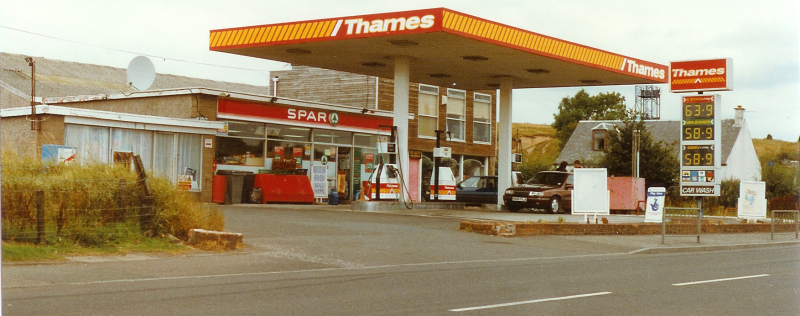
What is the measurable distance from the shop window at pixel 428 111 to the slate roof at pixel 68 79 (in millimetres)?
12702

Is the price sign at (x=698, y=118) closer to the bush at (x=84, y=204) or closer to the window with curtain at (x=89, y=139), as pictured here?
the bush at (x=84, y=204)

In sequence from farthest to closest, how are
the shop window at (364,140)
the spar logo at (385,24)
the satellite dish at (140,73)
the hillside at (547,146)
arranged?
the hillside at (547,146)
the shop window at (364,140)
the satellite dish at (140,73)
the spar logo at (385,24)

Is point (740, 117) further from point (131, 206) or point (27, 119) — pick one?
point (131, 206)

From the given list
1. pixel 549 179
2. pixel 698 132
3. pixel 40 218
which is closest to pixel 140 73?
pixel 549 179

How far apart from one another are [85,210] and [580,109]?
8368 cm

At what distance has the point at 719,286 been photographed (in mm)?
10945

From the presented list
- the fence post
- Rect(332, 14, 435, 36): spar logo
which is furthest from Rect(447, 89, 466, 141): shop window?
the fence post

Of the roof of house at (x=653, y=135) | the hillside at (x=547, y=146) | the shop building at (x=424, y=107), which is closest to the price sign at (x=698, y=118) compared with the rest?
the shop building at (x=424, y=107)

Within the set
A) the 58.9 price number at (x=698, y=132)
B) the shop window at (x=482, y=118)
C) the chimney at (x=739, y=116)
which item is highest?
the chimney at (x=739, y=116)

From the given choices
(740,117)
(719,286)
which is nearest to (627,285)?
(719,286)

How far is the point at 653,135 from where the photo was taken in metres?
65.9

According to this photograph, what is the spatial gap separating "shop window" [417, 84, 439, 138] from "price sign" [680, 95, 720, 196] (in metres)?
16.5

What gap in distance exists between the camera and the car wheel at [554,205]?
2873 cm

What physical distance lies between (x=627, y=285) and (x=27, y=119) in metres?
18.9
